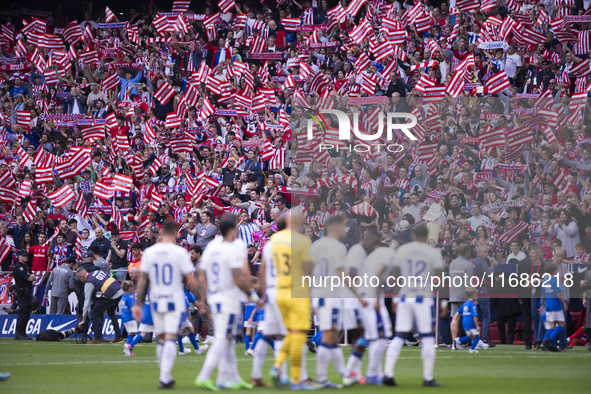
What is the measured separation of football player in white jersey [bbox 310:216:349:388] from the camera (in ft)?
36.3

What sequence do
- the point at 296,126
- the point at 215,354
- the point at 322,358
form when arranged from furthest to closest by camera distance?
the point at 296,126 < the point at 322,358 < the point at 215,354

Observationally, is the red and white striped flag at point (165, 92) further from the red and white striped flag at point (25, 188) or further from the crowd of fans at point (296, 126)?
the red and white striped flag at point (25, 188)

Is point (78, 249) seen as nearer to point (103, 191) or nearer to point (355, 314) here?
point (103, 191)

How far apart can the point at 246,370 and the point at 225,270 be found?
3613mm

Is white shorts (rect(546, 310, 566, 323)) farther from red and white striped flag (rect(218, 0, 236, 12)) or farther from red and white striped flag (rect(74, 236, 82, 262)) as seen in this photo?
red and white striped flag (rect(218, 0, 236, 12))

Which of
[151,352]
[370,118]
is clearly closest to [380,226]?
[370,118]

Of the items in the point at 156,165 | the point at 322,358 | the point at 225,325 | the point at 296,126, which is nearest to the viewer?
the point at 225,325

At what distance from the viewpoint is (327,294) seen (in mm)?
11164

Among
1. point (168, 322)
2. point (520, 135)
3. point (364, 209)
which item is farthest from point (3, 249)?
point (168, 322)

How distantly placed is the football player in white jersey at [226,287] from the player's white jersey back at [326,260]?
1.01 metres

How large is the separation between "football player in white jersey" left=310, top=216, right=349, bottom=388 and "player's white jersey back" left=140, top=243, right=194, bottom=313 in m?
1.72

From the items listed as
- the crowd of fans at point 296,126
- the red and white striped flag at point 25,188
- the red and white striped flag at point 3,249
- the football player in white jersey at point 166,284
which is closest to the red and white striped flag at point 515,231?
the crowd of fans at point 296,126

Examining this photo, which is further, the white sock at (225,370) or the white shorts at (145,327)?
the white shorts at (145,327)

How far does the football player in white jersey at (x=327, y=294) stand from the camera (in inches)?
435
